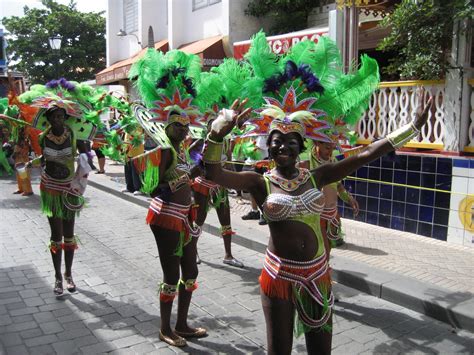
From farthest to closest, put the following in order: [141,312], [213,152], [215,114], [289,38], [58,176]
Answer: [289,38] < [215,114] < [58,176] < [141,312] < [213,152]

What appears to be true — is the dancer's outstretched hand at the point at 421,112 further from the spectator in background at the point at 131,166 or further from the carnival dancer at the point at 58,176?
the spectator in background at the point at 131,166

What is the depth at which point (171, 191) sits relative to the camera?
13.4 feet

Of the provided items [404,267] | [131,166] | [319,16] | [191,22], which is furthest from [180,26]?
[404,267]

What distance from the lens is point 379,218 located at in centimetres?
810

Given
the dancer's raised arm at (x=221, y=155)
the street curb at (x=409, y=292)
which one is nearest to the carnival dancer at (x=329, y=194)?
the street curb at (x=409, y=292)

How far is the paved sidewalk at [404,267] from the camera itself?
490 cm


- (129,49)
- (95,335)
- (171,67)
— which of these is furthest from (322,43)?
(129,49)

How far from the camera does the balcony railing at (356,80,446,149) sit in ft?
24.4

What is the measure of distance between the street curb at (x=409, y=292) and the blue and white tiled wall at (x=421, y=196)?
1.77 meters

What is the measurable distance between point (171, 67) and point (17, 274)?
11.2ft

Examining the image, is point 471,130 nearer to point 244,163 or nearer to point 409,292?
point 409,292

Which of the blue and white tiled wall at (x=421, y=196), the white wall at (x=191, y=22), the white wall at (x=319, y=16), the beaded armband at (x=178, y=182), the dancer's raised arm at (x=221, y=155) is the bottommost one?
the blue and white tiled wall at (x=421, y=196)

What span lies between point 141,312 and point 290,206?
2.65m

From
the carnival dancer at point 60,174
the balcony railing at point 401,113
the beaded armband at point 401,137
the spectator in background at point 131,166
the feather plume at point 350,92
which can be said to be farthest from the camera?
the spectator in background at point 131,166
